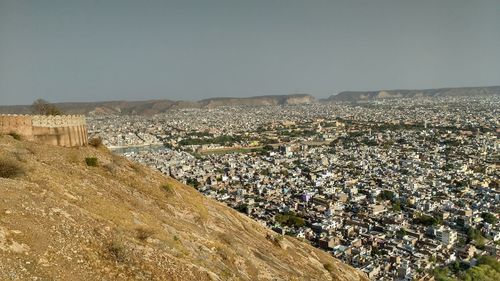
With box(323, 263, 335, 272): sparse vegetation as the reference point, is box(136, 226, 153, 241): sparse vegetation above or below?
above

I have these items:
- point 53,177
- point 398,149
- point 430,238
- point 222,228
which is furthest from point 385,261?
point 398,149

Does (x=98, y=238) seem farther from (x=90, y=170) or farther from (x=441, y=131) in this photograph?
(x=441, y=131)

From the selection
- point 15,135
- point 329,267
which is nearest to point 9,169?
point 15,135

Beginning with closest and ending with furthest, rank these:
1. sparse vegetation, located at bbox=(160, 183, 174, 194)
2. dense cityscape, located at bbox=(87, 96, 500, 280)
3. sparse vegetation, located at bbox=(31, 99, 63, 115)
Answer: sparse vegetation, located at bbox=(160, 183, 174, 194) → sparse vegetation, located at bbox=(31, 99, 63, 115) → dense cityscape, located at bbox=(87, 96, 500, 280)

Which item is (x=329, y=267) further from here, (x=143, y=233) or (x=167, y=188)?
(x=143, y=233)

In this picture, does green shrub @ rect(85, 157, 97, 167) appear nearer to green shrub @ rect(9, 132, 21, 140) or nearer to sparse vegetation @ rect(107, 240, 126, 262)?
green shrub @ rect(9, 132, 21, 140)

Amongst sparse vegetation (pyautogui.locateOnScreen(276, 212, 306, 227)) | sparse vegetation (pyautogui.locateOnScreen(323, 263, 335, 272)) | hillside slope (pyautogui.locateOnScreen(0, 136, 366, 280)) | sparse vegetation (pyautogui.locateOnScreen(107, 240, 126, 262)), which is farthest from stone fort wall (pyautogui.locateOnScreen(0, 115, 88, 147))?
sparse vegetation (pyautogui.locateOnScreen(276, 212, 306, 227))

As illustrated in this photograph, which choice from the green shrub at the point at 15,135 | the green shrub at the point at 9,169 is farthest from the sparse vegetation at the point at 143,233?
the green shrub at the point at 15,135
